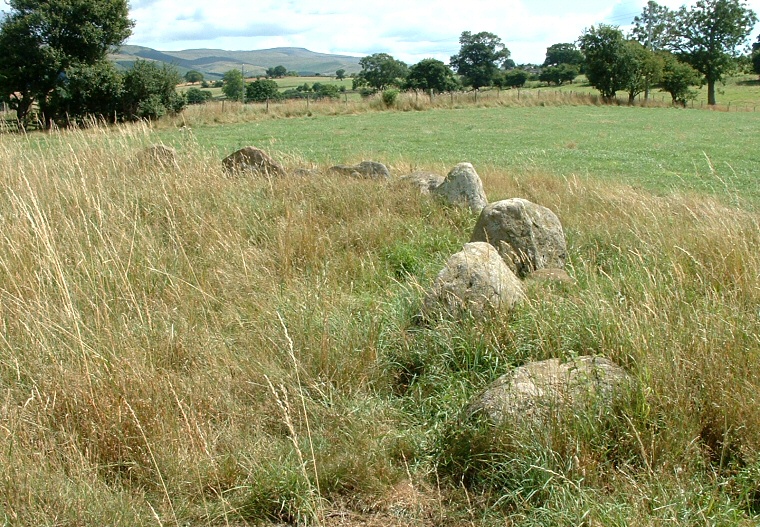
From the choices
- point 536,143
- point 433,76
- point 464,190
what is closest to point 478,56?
point 433,76

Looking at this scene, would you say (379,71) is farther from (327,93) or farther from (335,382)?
(335,382)

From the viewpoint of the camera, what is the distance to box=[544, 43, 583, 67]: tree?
10869cm

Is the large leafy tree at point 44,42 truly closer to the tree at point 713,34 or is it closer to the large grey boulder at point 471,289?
the large grey boulder at point 471,289

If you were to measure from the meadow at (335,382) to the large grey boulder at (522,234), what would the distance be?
0.46m

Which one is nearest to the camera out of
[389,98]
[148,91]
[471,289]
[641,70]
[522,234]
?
[471,289]

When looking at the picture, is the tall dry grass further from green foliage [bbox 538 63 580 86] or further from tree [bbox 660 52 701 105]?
green foliage [bbox 538 63 580 86]

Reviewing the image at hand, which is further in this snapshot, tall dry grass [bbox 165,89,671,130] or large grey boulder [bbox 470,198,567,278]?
tall dry grass [bbox 165,89,671,130]

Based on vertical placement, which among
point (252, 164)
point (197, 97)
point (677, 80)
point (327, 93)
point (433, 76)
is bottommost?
point (252, 164)

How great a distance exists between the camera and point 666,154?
61.8ft

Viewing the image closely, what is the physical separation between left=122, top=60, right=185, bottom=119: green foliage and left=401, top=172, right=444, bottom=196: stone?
27155 millimetres

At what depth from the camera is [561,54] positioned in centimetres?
11244

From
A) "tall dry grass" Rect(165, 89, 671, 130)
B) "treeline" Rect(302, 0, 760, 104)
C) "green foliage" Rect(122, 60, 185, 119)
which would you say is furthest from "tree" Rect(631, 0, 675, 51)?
"green foliage" Rect(122, 60, 185, 119)

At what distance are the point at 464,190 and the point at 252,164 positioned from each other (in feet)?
11.1

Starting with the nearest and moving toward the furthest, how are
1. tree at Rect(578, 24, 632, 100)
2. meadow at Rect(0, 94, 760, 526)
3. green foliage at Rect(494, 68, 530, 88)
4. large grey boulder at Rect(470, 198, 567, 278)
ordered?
meadow at Rect(0, 94, 760, 526) → large grey boulder at Rect(470, 198, 567, 278) → tree at Rect(578, 24, 632, 100) → green foliage at Rect(494, 68, 530, 88)
